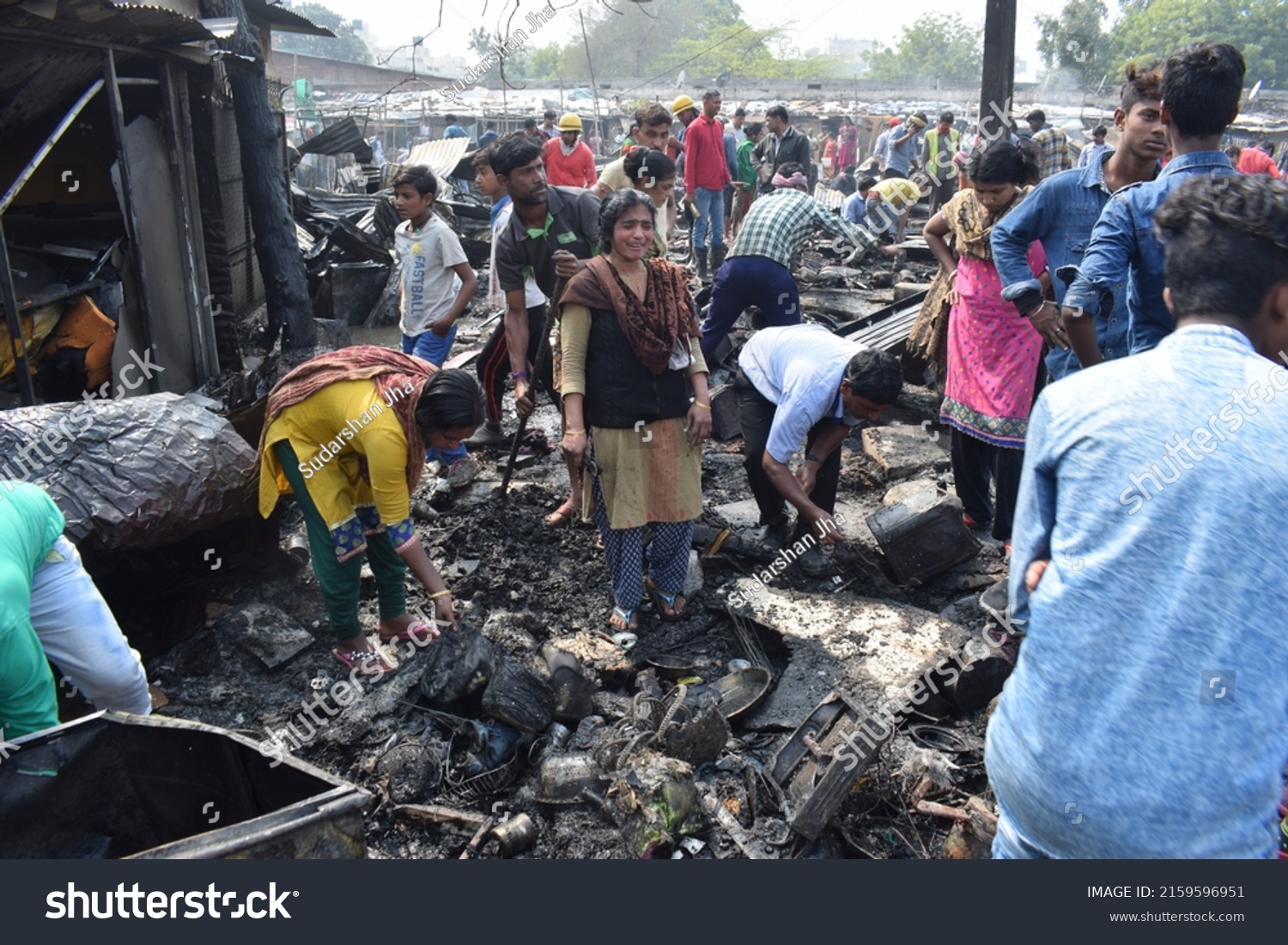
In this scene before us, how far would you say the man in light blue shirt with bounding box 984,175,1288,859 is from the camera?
1.41 m

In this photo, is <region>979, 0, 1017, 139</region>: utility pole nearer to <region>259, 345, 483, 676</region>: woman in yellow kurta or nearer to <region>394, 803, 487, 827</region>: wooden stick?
<region>259, 345, 483, 676</region>: woman in yellow kurta

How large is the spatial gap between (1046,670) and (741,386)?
11.0 ft

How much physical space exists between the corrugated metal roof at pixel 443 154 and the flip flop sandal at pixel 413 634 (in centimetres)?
1297

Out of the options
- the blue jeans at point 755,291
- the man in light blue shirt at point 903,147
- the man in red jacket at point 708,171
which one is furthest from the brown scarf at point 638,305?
the man in light blue shirt at point 903,147

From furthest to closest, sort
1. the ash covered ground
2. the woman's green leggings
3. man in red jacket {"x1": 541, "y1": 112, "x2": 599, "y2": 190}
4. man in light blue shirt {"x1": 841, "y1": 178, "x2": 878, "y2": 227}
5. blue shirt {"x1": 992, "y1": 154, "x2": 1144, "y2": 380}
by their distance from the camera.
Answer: man in light blue shirt {"x1": 841, "y1": 178, "x2": 878, "y2": 227} < man in red jacket {"x1": 541, "y1": 112, "x2": 599, "y2": 190} < blue shirt {"x1": 992, "y1": 154, "x2": 1144, "y2": 380} < the woman's green leggings < the ash covered ground

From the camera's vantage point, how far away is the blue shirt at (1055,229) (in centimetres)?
388

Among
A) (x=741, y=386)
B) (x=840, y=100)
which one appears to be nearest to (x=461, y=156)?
(x=741, y=386)

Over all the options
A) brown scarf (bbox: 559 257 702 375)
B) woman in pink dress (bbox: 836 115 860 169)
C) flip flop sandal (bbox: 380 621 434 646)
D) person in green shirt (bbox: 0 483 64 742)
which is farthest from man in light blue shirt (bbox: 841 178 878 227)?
person in green shirt (bbox: 0 483 64 742)

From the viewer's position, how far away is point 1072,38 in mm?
40875

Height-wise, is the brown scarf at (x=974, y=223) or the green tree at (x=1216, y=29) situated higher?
the green tree at (x=1216, y=29)

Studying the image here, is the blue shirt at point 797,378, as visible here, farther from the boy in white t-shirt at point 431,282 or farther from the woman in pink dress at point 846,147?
the woman in pink dress at point 846,147

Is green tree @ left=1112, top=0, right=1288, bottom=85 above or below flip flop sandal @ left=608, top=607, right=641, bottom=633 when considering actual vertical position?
above

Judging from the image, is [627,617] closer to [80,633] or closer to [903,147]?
[80,633]

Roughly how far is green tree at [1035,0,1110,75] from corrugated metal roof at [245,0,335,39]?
3917 cm
